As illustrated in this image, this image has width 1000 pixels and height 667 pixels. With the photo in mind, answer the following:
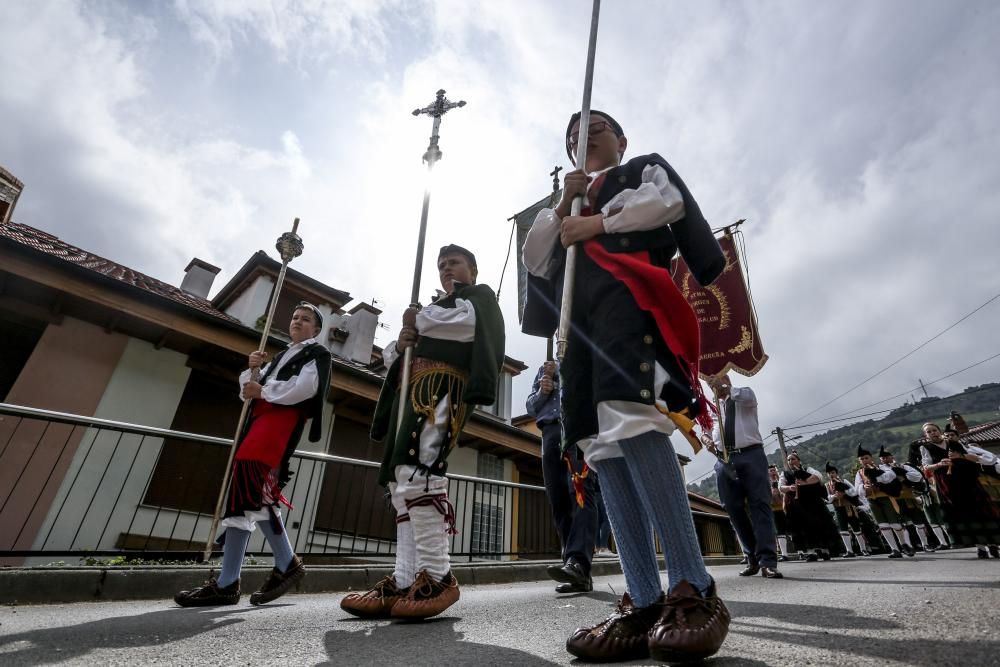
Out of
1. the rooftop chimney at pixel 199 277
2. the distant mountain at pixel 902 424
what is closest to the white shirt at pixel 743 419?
the rooftop chimney at pixel 199 277

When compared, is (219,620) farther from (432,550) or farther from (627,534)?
(627,534)

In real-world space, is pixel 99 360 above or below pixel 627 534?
above

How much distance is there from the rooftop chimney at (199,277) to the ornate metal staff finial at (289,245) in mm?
9102

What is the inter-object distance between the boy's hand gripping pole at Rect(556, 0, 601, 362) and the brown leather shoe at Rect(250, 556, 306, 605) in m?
2.55

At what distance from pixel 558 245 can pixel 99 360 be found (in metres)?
8.92

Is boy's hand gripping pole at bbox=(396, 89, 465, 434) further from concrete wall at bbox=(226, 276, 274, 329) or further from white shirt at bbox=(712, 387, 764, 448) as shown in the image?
concrete wall at bbox=(226, 276, 274, 329)

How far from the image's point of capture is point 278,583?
3.22 metres

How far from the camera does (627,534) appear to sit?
1658 mm

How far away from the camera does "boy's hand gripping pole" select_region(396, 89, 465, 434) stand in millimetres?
2947

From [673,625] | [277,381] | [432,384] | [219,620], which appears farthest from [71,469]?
[673,625]

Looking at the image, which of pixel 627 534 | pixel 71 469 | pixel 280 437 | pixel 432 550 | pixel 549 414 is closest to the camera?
pixel 627 534

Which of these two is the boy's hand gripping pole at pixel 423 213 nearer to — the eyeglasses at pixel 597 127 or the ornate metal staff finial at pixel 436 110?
the ornate metal staff finial at pixel 436 110

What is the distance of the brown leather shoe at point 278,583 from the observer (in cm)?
314

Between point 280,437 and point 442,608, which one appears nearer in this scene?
point 442,608
